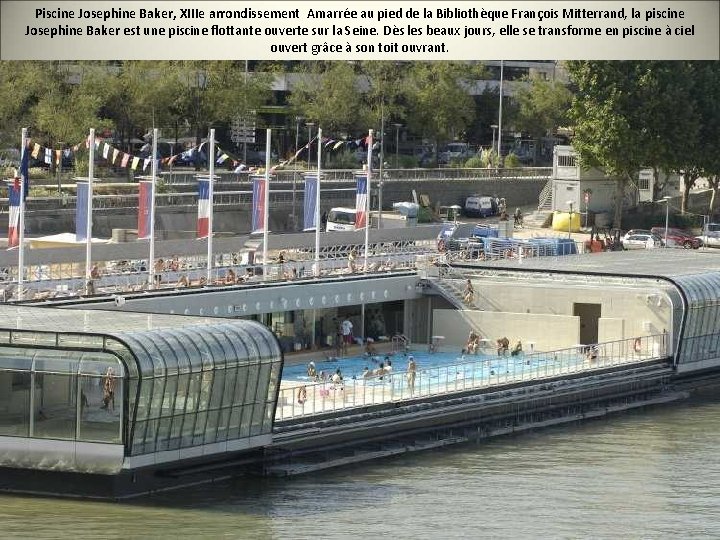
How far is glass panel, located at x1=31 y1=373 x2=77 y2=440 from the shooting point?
2994cm

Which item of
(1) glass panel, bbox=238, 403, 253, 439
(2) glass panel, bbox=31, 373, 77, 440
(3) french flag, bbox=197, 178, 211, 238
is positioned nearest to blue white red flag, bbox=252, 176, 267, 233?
(3) french flag, bbox=197, 178, 211, 238

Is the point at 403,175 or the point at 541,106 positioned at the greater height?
the point at 541,106

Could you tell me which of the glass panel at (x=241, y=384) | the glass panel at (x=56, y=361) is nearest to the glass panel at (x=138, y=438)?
the glass panel at (x=56, y=361)

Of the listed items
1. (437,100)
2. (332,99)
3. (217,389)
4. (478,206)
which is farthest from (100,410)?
(437,100)

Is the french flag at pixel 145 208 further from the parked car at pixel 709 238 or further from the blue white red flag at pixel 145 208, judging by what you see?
the parked car at pixel 709 238

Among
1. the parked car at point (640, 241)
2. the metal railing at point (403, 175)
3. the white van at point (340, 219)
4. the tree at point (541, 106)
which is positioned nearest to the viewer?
the white van at point (340, 219)

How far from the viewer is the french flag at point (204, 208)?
1825 inches

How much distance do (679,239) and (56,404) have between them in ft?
167

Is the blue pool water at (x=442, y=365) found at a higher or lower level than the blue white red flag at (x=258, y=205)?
lower

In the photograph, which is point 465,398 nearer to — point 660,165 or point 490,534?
point 490,534

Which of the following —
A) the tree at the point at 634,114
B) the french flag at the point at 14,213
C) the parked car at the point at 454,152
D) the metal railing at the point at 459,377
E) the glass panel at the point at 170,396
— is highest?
the tree at the point at 634,114

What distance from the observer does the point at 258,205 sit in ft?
161

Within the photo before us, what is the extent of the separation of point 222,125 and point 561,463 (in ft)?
187

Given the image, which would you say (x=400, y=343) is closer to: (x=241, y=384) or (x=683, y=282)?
(x=683, y=282)
